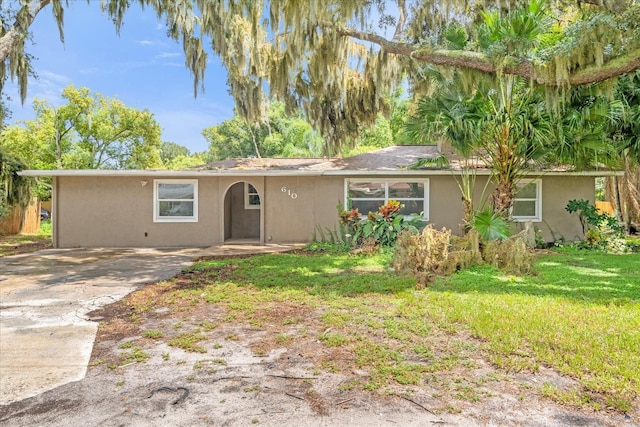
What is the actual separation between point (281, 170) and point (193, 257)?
346 cm

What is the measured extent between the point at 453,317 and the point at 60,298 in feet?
18.0

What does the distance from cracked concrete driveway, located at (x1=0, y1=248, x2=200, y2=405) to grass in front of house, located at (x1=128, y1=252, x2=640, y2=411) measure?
788mm

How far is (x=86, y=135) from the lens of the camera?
25.0 metres

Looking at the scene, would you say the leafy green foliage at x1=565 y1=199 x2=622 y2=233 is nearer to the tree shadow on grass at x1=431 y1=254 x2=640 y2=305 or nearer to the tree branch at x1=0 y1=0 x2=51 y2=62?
the tree shadow on grass at x1=431 y1=254 x2=640 y2=305

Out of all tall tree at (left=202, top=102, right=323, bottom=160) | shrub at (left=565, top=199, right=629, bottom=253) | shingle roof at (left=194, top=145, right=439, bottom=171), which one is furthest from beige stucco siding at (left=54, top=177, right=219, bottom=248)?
tall tree at (left=202, top=102, right=323, bottom=160)

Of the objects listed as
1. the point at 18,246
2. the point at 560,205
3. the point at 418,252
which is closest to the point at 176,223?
the point at 18,246

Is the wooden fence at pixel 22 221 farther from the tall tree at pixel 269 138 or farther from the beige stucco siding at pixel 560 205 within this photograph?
the beige stucco siding at pixel 560 205

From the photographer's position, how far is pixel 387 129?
97.0 ft

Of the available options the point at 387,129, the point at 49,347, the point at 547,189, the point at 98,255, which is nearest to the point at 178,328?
the point at 49,347

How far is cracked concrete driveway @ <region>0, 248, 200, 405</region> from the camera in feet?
10.5

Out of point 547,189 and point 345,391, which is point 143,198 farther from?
point 547,189

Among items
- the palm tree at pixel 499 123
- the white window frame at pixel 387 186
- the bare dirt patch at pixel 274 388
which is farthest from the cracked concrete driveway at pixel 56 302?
the palm tree at pixel 499 123

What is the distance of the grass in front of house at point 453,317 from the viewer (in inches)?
120

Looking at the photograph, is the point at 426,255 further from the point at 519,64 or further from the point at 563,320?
the point at 519,64
